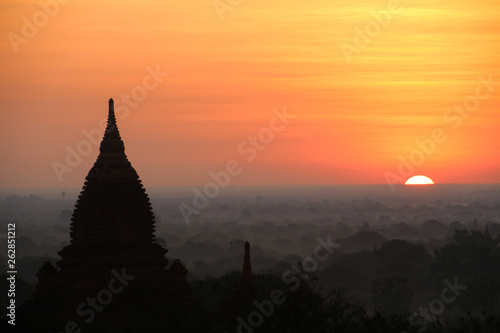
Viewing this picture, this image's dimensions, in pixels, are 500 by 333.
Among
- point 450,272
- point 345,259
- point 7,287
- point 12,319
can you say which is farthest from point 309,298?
point 345,259

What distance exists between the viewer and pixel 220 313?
126 feet

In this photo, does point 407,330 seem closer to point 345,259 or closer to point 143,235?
point 143,235

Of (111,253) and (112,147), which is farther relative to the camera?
(112,147)

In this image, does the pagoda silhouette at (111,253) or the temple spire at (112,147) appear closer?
the pagoda silhouette at (111,253)

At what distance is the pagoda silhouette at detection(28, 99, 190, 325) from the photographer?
131 feet

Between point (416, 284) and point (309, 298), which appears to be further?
point (416, 284)

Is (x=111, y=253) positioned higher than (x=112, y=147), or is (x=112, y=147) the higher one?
(x=112, y=147)

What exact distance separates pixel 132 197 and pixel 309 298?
622 centimetres

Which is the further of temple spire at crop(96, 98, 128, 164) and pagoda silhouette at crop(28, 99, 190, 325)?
temple spire at crop(96, 98, 128, 164)

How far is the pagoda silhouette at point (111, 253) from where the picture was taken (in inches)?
1566

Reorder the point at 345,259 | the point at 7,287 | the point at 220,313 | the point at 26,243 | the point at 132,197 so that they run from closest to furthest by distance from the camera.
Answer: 1. the point at 220,313
2. the point at 132,197
3. the point at 7,287
4. the point at 345,259
5. the point at 26,243

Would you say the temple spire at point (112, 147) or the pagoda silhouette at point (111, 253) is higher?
the temple spire at point (112, 147)

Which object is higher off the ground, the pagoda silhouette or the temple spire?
the temple spire

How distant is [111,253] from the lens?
40375 millimetres
